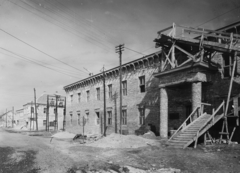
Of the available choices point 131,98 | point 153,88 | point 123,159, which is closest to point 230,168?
point 123,159

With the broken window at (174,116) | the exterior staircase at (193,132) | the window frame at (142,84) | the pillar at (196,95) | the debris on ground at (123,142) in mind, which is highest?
the window frame at (142,84)

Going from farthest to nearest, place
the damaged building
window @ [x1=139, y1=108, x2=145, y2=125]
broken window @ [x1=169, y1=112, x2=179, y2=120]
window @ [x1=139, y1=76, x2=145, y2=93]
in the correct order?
window @ [x1=139, y1=76, x2=145, y2=93], window @ [x1=139, y1=108, x2=145, y2=125], broken window @ [x1=169, y1=112, x2=179, y2=120], the damaged building

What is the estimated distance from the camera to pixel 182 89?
18875 millimetres

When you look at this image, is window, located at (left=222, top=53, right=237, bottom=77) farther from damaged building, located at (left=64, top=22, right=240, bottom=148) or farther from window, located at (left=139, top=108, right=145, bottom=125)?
window, located at (left=139, top=108, right=145, bottom=125)

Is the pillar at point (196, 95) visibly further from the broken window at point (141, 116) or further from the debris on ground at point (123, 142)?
the broken window at point (141, 116)

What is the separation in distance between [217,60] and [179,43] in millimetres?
3228

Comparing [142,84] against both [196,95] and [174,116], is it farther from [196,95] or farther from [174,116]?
[196,95]

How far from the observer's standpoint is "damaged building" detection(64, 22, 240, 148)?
14.7 m

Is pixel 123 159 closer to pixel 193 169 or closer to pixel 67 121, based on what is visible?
pixel 193 169

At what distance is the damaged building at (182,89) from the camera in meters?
14.7

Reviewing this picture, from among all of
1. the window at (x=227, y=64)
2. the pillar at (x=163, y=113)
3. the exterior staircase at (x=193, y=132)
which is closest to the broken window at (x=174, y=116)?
the pillar at (x=163, y=113)

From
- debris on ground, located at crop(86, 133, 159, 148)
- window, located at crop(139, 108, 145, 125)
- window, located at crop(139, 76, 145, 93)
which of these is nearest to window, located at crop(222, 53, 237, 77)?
debris on ground, located at crop(86, 133, 159, 148)

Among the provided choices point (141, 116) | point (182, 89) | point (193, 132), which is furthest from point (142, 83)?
point (193, 132)

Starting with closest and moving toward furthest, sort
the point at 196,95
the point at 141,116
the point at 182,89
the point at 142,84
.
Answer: the point at 196,95
the point at 182,89
the point at 141,116
the point at 142,84
